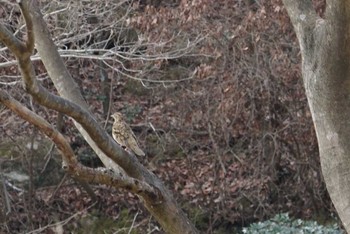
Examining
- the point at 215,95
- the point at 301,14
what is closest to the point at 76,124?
the point at 301,14

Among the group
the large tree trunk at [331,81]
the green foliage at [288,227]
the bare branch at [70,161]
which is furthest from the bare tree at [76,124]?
the green foliage at [288,227]

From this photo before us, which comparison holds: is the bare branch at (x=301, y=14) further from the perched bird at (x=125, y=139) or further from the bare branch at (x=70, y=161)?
the perched bird at (x=125, y=139)

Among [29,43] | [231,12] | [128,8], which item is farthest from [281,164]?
[29,43]

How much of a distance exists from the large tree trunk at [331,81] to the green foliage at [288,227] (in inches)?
141

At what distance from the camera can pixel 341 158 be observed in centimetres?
485

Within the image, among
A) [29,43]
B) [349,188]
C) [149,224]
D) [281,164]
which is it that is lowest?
[149,224]

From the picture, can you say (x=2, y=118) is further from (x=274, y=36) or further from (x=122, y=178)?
(x=122, y=178)

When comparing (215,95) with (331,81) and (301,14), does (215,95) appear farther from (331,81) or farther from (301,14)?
(331,81)

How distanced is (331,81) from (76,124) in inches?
70.3

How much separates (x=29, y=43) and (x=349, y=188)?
2.22 meters

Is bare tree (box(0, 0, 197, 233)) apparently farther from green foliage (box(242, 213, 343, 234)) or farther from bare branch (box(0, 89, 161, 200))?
green foliage (box(242, 213, 343, 234))

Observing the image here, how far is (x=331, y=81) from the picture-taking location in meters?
A: 4.77

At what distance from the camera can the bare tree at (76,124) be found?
3.94 m

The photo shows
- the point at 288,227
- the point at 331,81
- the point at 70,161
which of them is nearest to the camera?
the point at 70,161
